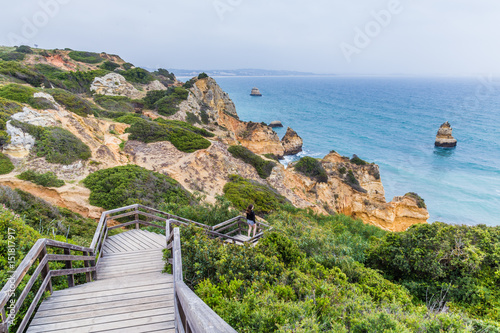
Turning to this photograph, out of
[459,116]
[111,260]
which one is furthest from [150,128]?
[459,116]

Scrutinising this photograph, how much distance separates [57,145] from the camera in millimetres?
15367

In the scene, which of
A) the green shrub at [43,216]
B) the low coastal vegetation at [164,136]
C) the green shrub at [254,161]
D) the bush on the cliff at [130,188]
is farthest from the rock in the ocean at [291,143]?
the green shrub at [43,216]

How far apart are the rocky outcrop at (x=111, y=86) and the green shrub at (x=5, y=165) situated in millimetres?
25370

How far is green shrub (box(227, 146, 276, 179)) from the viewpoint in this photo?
86.5 feet

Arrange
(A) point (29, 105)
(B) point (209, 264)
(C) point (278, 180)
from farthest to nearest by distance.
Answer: (C) point (278, 180)
(A) point (29, 105)
(B) point (209, 264)

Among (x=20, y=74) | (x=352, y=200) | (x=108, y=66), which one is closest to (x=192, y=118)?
(x=20, y=74)

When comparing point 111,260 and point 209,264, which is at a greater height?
point 209,264

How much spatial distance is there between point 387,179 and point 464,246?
3849 centimetres

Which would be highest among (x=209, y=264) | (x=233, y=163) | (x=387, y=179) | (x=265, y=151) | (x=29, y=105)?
(x=29, y=105)

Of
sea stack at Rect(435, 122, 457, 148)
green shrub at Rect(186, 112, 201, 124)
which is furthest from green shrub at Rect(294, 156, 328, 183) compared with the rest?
sea stack at Rect(435, 122, 457, 148)

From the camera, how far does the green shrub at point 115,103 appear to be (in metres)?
30.9

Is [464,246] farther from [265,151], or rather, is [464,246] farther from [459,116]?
[459,116]

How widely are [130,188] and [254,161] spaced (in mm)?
14918

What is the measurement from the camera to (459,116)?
83.3 meters
